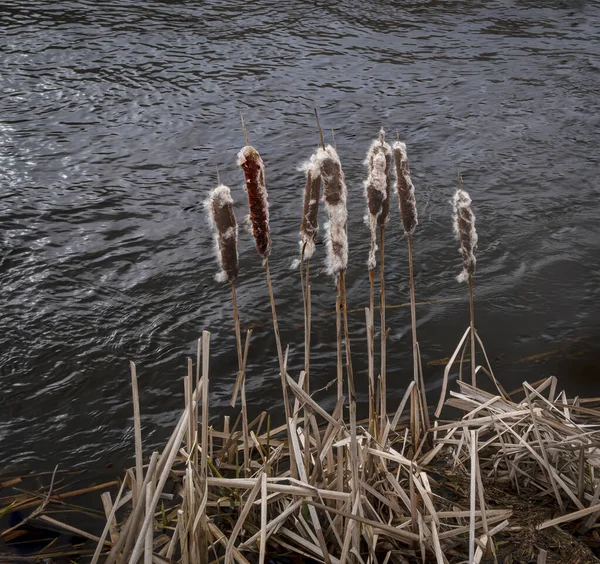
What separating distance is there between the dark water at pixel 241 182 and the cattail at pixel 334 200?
1.49m

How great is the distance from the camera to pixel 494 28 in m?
7.93

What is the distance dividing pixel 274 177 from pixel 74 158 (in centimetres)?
144

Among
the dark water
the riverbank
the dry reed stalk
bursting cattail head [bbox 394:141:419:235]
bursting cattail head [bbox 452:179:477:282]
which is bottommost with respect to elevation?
the dark water

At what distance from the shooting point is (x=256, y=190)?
1822mm

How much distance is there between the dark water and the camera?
137 inches

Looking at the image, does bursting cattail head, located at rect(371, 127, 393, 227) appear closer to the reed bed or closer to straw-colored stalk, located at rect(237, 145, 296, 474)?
the reed bed

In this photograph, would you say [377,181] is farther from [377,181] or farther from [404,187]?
[404,187]

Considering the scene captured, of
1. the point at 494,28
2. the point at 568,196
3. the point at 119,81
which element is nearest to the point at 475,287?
the point at 568,196

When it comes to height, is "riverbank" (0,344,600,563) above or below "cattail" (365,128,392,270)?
below

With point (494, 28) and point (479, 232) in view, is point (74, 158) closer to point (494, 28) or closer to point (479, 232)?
point (479, 232)

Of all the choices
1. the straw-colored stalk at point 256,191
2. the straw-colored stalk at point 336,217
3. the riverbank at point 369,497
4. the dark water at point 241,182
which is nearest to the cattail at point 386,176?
the straw-colored stalk at point 336,217

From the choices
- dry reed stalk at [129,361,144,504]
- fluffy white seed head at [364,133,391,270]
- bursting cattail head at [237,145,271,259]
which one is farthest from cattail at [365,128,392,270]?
dry reed stalk at [129,361,144,504]

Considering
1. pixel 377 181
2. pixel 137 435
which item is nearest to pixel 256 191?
pixel 377 181

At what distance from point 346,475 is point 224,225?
82 centimetres
